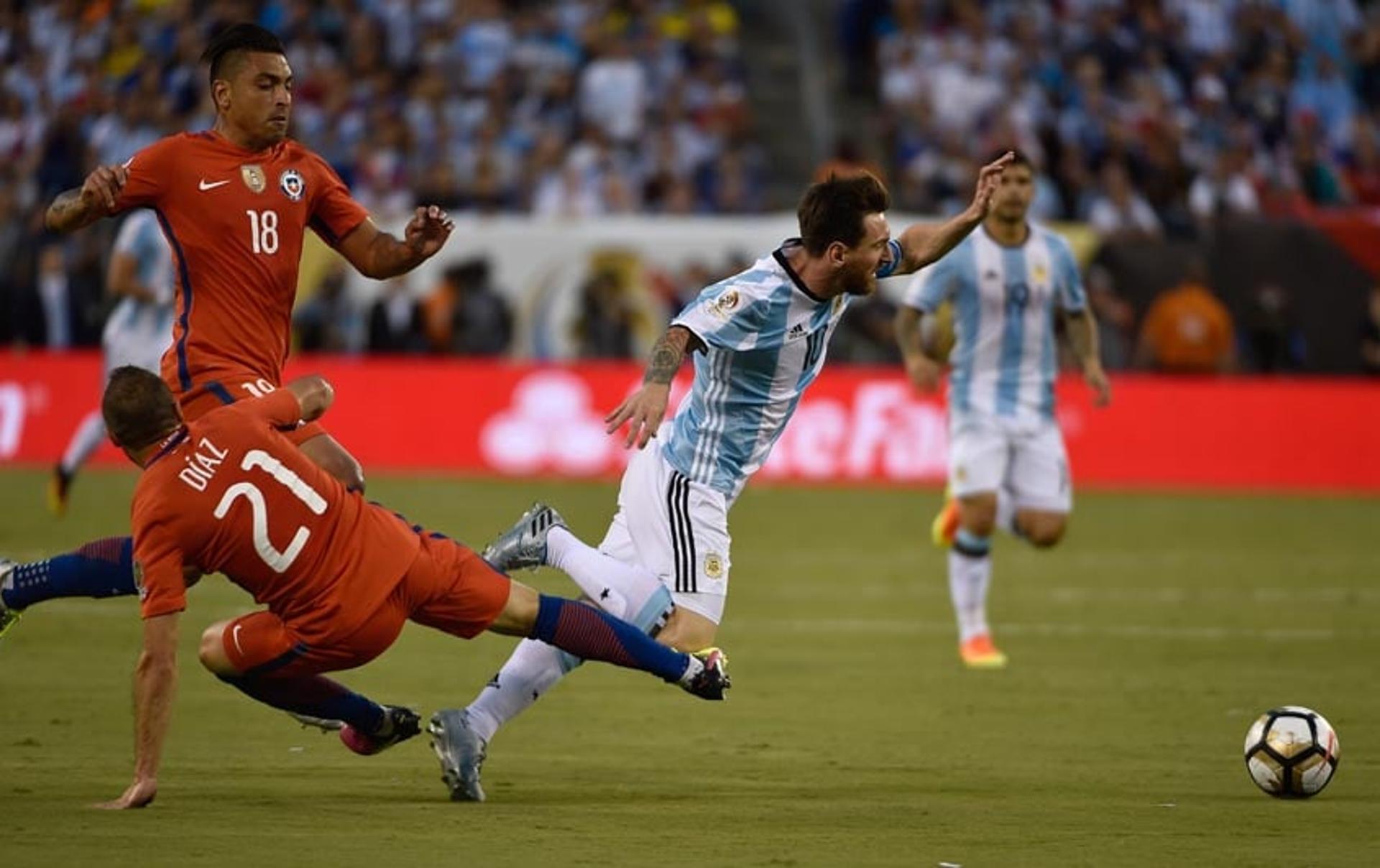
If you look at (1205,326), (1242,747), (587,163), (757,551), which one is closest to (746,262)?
(587,163)

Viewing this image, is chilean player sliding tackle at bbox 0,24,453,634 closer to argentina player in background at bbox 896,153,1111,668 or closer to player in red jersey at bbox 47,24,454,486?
player in red jersey at bbox 47,24,454,486

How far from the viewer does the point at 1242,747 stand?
9195 mm

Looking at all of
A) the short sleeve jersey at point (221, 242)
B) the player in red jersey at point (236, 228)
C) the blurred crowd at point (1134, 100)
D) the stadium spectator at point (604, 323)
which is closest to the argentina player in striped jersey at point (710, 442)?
the player in red jersey at point (236, 228)

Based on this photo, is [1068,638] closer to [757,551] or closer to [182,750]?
[757,551]

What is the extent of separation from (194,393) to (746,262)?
15.0 meters

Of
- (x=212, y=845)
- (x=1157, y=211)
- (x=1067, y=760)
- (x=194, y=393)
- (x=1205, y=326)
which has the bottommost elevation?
(x=212, y=845)

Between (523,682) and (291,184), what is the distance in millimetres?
1990

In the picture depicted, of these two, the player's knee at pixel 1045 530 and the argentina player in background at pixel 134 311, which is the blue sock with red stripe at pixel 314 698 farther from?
the argentina player in background at pixel 134 311

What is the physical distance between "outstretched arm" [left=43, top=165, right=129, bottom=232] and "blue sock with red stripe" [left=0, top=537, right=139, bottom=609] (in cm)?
114

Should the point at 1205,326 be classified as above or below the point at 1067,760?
above

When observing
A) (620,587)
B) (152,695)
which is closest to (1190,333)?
(620,587)

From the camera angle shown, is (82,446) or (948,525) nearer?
(948,525)

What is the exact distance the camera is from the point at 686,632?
26.9ft

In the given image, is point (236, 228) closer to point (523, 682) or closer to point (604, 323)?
point (523, 682)
